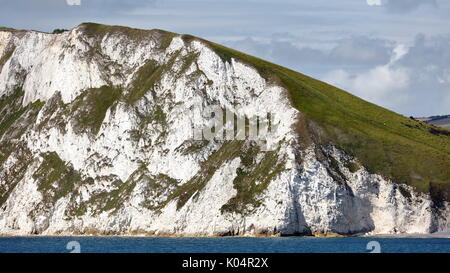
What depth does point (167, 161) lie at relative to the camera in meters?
153

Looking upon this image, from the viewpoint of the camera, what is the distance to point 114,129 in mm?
166125

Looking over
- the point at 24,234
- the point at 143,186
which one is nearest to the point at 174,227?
the point at 143,186

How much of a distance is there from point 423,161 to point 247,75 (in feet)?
132

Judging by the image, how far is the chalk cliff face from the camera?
426 feet

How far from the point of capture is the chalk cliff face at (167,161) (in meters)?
130

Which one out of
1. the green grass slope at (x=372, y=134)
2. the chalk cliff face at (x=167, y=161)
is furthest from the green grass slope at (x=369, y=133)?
the chalk cliff face at (x=167, y=161)

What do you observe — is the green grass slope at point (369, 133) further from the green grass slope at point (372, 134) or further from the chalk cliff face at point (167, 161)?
the chalk cliff face at point (167, 161)

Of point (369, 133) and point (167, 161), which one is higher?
point (369, 133)

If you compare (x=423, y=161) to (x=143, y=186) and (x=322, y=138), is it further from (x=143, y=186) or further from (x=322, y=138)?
(x=143, y=186)
